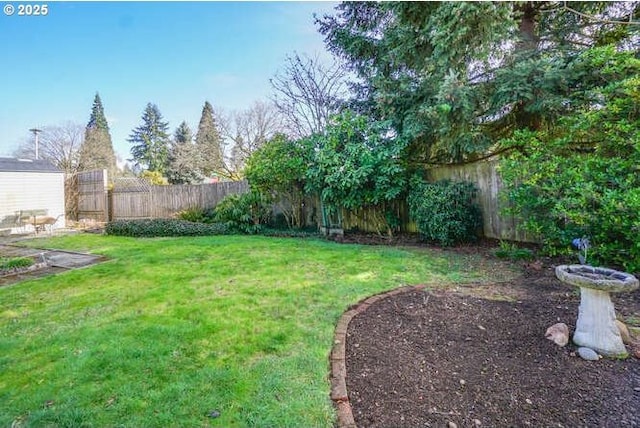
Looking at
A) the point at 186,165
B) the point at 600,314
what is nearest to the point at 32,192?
the point at 186,165

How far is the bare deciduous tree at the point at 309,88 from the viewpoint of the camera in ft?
34.0

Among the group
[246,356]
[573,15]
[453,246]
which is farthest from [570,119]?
[246,356]

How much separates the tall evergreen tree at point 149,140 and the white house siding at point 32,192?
724 inches

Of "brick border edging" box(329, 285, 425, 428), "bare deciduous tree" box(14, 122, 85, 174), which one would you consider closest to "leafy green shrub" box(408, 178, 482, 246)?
"brick border edging" box(329, 285, 425, 428)

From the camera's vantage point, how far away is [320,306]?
10.5 ft

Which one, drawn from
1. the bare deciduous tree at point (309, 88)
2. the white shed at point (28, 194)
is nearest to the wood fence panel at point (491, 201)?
the bare deciduous tree at point (309, 88)

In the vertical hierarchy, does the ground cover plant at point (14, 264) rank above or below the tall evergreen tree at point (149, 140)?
below

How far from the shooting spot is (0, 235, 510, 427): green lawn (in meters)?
1.75

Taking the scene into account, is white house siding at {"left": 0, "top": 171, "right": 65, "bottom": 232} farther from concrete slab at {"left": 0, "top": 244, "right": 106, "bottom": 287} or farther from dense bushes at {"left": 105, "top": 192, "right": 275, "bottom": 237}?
concrete slab at {"left": 0, "top": 244, "right": 106, "bottom": 287}

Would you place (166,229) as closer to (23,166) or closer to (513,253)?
(23,166)

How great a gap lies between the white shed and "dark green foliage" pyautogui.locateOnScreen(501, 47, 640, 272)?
13420 millimetres

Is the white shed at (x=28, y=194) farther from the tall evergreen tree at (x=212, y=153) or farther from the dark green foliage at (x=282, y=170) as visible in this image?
the dark green foliage at (x=282, y=170)

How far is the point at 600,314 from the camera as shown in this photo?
7.29 ft

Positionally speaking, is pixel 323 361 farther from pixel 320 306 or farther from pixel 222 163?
pixel 222 163
